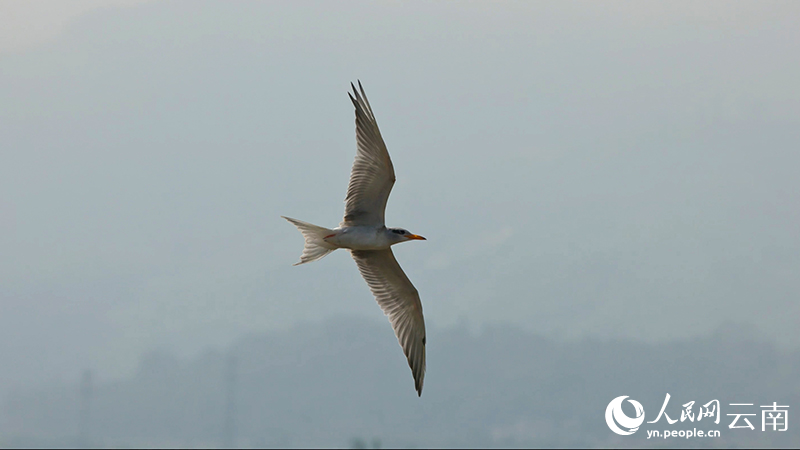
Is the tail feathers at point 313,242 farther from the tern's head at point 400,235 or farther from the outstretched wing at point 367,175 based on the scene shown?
the tern's head at point 400,235

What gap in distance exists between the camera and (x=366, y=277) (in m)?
6.30

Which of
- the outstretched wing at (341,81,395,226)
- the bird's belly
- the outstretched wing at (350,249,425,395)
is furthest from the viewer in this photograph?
the outstretched wing at (350,249,425,395)

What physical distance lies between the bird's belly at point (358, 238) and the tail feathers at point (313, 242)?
0.05m

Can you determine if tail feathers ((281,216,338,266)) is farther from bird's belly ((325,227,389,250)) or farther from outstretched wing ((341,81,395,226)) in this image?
outstretched wing ((341,81,395,226))

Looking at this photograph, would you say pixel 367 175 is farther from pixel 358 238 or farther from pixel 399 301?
pixel 399 301

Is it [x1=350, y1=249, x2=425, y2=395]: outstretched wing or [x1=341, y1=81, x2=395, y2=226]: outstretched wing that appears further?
[x1=350, y1=249, x2=425, y2=395]: outstretched wing

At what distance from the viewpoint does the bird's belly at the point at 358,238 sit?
5.77 metres

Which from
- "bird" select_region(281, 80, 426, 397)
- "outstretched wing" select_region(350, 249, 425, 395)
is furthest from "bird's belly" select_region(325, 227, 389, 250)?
"outstretched wing" select_region(350, 249, 425, 395)

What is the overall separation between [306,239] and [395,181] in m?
0.74

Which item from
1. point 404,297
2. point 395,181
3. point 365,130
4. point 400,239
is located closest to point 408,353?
point 404,297

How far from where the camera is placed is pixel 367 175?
18.8ft

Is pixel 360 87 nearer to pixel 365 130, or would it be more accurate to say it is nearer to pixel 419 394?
pixel 365 130

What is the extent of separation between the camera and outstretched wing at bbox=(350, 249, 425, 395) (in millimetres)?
6211

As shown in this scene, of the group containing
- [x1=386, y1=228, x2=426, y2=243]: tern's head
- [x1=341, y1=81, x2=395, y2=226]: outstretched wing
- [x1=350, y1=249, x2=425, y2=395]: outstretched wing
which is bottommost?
[x1=350, y1=249, x2=425, y2=395]: outstretched wing
